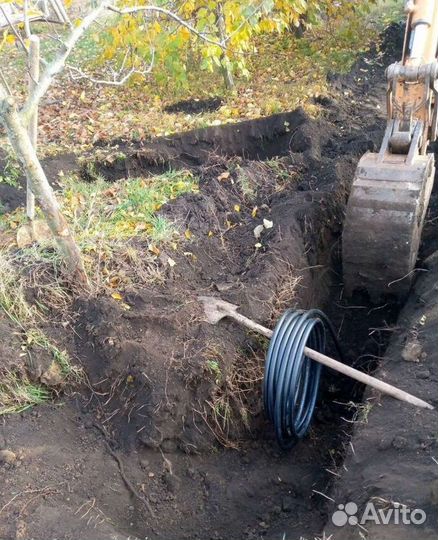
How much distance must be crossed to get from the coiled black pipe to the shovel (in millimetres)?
165

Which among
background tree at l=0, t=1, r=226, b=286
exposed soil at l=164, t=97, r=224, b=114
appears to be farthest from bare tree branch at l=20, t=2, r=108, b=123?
exposed soil at l=164, t=97, r=224, b=114

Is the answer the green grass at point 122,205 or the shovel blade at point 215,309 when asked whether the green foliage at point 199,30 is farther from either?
the shovel blade at point 215,309

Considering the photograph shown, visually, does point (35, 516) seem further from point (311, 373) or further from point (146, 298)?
point (311, 373)

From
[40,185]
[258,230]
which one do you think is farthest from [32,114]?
[258,230]

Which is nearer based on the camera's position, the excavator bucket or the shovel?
the shovel

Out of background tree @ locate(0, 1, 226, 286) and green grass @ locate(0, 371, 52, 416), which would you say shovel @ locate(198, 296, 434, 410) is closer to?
background tree @ locate(0, 1, 226, 286)

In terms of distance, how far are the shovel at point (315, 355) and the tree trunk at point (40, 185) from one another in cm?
107

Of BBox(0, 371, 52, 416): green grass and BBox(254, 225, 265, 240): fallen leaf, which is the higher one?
BBox(254, 225, 265, 240): fallen leaf

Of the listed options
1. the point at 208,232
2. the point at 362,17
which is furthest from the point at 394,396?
the point at 362,17

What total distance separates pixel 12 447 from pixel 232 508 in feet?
5.46

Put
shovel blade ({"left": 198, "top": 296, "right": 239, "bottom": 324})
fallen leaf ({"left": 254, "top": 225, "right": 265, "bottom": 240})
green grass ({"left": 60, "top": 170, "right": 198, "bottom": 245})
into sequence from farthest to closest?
fallen leaf ({"left": 254, "top": 225, "right": 265, "bottom": 240}) < green grass ({"left": 60, "top": 170, "right": 198, "bottom": 245}) < shovel blade ({"left": 198, "top": 296, "right": 239, "bottom": 324})

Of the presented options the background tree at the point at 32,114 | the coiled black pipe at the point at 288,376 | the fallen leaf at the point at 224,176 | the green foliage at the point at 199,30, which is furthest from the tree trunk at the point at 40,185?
the green foliage at the point at 199,30

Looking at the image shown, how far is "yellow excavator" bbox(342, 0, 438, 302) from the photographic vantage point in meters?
4.82

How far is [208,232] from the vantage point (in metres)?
5.68
